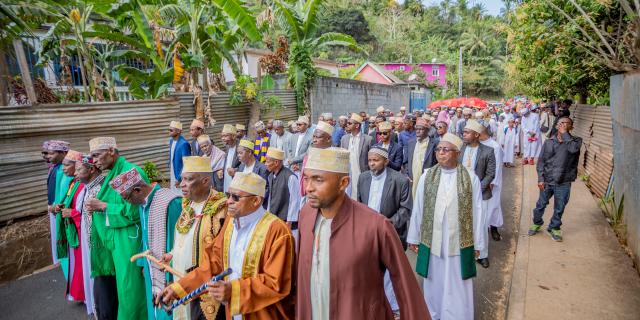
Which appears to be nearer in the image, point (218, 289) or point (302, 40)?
point (218, 289)

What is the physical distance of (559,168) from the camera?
5.73 meters

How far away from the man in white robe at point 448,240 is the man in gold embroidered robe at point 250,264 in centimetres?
180

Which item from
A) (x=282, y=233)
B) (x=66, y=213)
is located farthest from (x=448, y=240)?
(x=66, y=213)

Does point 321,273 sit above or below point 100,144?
below

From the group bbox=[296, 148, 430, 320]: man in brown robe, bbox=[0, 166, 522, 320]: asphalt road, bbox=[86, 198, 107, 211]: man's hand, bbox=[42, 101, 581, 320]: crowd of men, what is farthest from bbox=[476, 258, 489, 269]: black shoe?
bbox=[86, 198, 107, 211]: man's hand

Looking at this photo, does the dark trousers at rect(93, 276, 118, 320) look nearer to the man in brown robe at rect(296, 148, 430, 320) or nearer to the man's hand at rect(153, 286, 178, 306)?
the man's hand at rect(153, 286, 178, 306)

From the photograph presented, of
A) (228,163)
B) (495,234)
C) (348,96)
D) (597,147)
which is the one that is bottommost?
(495,234)

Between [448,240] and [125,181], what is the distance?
304cm

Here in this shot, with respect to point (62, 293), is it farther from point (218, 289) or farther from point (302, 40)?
point (302, 40)

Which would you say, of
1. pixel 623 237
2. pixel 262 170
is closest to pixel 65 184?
pixel 262 170

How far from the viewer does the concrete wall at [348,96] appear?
1477cm

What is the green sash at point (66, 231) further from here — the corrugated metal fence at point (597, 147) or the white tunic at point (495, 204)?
the corrugated metal fence at point (597, 147)

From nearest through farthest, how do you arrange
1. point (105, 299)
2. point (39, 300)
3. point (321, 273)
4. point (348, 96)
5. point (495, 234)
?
1. point (321, 273)
2. point (105, 299)
3. point (39, 300)
4. point (495, 234)
5. point (348, 96)

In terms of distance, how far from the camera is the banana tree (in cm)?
1309
